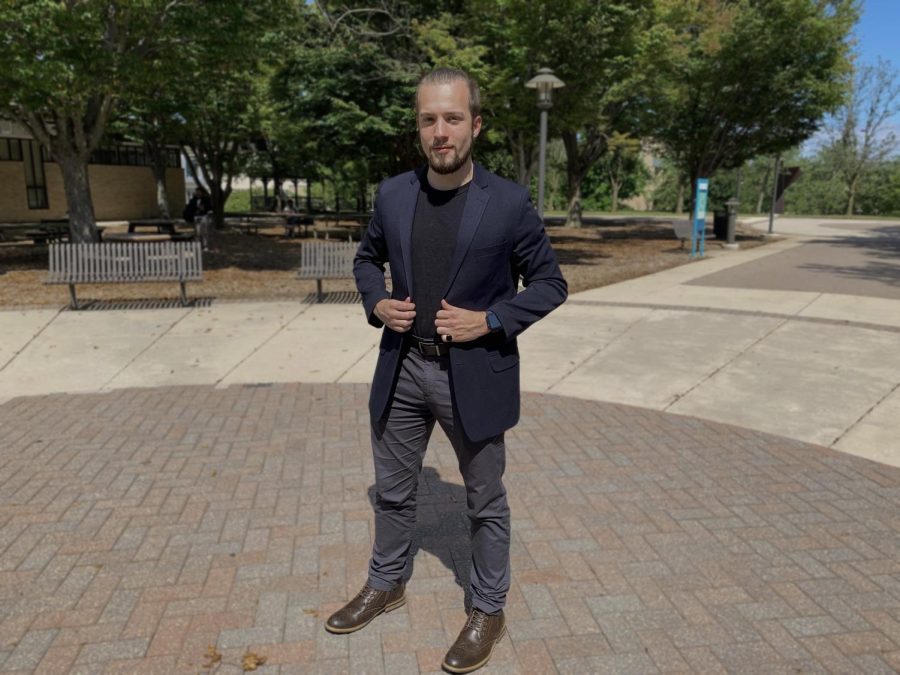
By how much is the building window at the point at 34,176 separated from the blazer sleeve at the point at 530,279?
34844 mm

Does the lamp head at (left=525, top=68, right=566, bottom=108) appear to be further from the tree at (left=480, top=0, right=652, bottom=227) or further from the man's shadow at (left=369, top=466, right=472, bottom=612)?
the man's shadow at (left=369, top=466, right=472, bottom=612)

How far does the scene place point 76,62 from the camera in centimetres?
1035

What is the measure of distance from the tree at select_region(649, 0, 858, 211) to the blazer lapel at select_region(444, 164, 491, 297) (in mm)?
16874

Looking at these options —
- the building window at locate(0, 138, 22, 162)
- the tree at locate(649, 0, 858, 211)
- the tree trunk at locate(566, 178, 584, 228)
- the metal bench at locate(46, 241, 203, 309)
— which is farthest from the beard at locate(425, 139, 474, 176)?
the building window at locate(0, 138, 22, 162)

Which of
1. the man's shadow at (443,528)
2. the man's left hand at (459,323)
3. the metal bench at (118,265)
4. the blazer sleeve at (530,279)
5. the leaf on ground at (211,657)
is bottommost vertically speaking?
the leaf on ground at (211,657)

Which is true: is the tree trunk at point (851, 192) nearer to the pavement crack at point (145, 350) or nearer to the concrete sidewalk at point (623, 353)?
the concrete sidewalk at point (623, 353)

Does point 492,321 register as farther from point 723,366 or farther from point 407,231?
point 723,366

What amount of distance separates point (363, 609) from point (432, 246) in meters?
1.48

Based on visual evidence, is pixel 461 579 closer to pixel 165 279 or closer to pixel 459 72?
pixel 459 72

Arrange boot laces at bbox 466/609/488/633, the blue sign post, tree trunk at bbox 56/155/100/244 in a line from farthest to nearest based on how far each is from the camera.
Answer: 1. the blue sign post
2. tree trunk at bbox 56/155/100/244
3. boot laces at bbox 466/609/488/633

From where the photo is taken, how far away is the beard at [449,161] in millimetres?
2277

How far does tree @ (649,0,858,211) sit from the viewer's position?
62.9ft

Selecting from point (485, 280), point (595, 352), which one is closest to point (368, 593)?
point (485, 280)

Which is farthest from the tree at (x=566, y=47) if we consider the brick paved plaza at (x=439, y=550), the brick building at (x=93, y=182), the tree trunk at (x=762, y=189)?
the tree trunk at (x=762, y=189)
